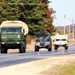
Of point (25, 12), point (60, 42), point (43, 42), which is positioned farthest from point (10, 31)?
point (25, 12)

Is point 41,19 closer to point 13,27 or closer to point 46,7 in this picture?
point 46,7

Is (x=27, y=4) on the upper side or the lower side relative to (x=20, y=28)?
upper

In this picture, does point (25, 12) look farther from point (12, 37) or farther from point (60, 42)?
point (12, 37)

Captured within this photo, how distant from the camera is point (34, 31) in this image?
76000 mm

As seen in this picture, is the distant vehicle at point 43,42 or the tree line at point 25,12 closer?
the distant vehicle at point 43,42

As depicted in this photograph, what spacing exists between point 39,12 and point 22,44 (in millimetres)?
33026

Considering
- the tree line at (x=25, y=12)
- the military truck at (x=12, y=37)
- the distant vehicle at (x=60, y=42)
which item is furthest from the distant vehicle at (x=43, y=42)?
the tree line at (x=25, y=12)

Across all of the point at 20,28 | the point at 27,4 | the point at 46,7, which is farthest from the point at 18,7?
the point at 20,28

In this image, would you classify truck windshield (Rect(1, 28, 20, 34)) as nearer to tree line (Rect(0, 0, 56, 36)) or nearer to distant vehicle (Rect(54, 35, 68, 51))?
distant vehicle (Rect(54, 35, 68, 51))

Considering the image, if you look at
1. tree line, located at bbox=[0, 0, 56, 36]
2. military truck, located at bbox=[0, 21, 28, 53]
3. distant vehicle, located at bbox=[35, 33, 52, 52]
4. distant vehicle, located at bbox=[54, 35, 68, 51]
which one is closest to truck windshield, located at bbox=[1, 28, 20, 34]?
military truck, located at bbox=[0, 21, 28, 53]

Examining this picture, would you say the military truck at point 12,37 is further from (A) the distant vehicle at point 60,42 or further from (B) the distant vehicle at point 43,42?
(A) the distant vehicle at point 60,42

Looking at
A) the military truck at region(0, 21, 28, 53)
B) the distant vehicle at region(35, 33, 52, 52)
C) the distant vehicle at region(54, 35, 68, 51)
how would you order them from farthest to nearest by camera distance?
the distant vehicle at region(54, 35, 68, 51)
the distant vehicle at region(35, 33, 52, 52)
the military truck at region(0, 21, 28, 53)

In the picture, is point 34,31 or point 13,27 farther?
point 34,31

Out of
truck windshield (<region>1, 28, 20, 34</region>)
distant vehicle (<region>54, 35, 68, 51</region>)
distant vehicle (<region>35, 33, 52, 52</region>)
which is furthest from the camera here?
distant vehicle (<region>54, 35, 68, 51</region>)
